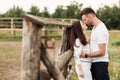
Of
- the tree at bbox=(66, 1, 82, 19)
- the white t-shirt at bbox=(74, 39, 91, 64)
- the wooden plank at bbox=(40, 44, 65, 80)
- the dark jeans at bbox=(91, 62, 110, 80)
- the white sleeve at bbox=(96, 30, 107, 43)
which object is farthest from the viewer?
the tree at bbox=(66, 1, 82, 19)

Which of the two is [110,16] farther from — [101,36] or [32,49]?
[32,49]

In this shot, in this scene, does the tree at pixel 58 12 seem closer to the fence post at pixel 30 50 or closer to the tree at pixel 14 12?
the tree at pixel 14 12

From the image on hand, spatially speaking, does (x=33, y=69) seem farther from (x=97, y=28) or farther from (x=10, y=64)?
(x=10, y=64)

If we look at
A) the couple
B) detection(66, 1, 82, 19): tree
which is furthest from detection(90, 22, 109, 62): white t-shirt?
detection(66, 1, 82, 19): tree

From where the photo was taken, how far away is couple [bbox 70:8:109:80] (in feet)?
18.7

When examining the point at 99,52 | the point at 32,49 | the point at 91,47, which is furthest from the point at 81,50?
the point at 32,49

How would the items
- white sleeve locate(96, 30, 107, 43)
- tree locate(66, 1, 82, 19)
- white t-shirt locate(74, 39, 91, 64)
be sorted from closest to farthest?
white sleeve locate(96, 30, 107, 43) < white t-shirt locate(74, 39, 91, 64) < tree locate(66, 1, 82, 19)

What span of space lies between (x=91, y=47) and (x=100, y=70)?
337 millimetres

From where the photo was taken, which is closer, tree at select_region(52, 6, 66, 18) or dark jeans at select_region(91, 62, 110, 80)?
dark jeans at select_region(91, 62, 110, 80)

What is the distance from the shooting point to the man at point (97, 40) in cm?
570

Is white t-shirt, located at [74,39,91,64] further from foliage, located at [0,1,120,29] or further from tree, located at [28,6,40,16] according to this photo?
tree, located at [28,6,40,16]

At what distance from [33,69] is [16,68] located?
787 cm

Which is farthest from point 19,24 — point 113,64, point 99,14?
point 113,64

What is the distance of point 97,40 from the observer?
5719 millimetres
